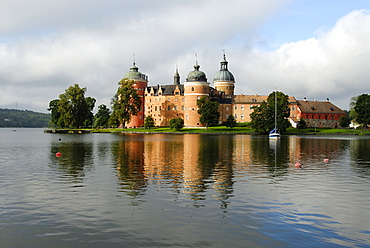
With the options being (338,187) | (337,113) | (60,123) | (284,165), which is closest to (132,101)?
(60,123)

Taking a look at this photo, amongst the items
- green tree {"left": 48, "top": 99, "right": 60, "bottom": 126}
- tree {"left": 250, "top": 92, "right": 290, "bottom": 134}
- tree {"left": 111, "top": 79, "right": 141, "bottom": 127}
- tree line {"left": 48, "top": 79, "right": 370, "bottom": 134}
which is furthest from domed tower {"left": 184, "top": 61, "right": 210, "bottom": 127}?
green tree {"left": 48, "top": 99, "right": 60, "bottom": 126}

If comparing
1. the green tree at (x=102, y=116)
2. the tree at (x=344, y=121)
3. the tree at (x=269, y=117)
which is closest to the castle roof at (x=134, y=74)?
the green tree at (x=102, y=116)

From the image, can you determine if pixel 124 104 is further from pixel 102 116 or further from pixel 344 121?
pixel 344 121

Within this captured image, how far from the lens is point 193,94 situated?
462 ft

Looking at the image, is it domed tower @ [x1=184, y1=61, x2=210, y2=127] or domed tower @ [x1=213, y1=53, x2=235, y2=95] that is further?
domed tower @ [x1=213, y1=53, x2=235, y2=95]

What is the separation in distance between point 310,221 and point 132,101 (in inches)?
4786

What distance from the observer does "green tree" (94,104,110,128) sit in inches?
6014

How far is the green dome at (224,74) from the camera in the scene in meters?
161

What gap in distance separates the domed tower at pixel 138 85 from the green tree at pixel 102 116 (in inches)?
460

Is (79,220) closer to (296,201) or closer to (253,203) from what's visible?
(253,203)

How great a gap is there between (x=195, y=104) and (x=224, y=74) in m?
29.7

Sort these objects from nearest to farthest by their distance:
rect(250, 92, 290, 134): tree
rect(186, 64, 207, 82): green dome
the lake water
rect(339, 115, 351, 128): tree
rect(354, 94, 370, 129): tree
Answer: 1. the lake water
2. rect(250, 92, 290, 134): tree
3. rect(354, 94, 370, 129): tree
4. rect(339, 115, 351, 128): tree
5. rect(186, 64, 207, 82): green dome

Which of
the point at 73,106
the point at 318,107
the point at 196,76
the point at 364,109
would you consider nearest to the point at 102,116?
the point at 73,106

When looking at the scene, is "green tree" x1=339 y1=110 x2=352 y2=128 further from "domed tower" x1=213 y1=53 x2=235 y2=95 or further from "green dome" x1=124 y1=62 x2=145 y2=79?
"green dome" x1=124 y1=62 x2=145 y2=79
